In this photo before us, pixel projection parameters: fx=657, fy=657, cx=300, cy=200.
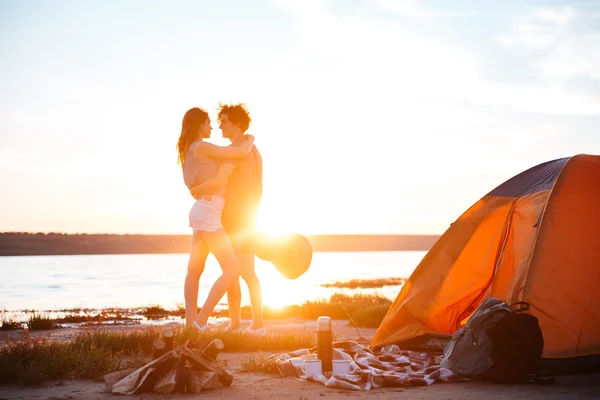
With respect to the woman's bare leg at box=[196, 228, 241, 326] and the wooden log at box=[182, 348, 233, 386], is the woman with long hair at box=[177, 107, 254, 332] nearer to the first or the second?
the woman's bare leg at box=[196, 228, 241, 326]

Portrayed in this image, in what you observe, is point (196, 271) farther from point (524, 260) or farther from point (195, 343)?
point (524, 260)

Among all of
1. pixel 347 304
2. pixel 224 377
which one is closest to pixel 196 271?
pixel 224 377

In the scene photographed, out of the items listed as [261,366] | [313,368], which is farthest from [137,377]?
[313,368]

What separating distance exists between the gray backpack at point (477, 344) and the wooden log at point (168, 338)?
8.95 ft

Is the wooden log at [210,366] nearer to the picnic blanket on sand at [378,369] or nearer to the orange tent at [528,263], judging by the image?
the picnic blanket on sand at [378,369]

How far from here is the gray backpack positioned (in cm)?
625

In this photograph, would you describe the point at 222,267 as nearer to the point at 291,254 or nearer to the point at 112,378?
the point at 291,254

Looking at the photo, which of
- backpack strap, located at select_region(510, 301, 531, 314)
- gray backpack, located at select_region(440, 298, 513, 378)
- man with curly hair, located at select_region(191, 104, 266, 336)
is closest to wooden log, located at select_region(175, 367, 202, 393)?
gray backpack, located at select_region(440, 298, 513, 378)

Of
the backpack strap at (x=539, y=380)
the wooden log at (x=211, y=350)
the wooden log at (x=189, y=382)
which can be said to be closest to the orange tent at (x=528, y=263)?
the backpack strap at (x=539, y=380)

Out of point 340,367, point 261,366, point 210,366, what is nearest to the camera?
point 210,366

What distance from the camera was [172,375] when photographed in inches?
228

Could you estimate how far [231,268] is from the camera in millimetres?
7609

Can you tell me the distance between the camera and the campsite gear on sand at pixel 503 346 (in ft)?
20.2

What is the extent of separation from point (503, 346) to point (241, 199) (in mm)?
3851
